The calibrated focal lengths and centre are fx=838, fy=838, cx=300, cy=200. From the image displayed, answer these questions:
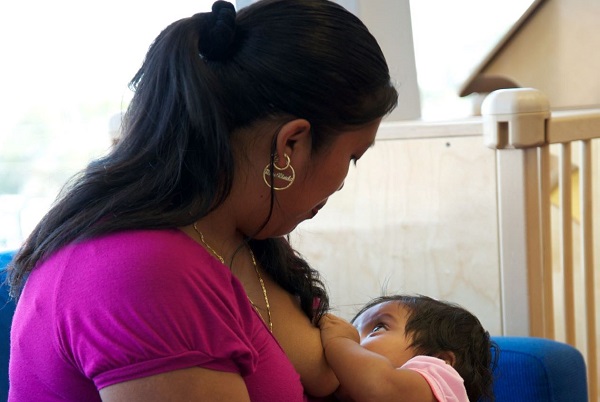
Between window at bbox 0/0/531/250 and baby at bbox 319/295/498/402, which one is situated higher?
window at bbox 0/0/531/250

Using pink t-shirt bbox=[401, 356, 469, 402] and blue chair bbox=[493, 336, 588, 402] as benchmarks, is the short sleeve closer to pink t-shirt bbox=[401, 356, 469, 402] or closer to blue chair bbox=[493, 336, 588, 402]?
pink t-shirt bbox=[401, 356, 469, 402]

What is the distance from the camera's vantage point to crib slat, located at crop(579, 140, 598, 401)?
1632mm

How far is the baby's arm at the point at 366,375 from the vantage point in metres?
1.10

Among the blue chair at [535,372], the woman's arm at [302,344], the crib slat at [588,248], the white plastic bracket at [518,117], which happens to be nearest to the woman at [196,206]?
the woman's arm at [302,344]

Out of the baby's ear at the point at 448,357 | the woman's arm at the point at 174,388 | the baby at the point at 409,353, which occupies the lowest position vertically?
the baby's ear at the point at 448,357

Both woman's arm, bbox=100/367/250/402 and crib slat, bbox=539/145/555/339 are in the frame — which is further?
crib slat, bbox=539/145/555/339

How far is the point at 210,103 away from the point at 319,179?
0.54 ft

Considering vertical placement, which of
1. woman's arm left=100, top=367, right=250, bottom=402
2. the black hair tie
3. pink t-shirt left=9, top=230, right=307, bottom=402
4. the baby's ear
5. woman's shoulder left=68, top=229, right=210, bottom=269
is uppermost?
the black hair tie

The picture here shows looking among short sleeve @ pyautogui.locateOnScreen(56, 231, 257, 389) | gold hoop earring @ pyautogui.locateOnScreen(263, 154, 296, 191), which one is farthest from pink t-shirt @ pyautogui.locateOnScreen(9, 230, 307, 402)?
gold hoop earring @ pyautogui.locateOnScreen(263, 154, 296, 191)

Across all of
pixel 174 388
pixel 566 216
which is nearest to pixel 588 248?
pixel 566 216

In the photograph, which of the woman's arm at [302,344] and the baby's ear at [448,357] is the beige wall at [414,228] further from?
the woman's arm at [302,344]

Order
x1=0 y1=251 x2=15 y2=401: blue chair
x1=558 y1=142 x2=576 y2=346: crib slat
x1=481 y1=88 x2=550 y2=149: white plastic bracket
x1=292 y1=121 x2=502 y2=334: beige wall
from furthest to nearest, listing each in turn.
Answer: x1=292 y1=121 x2=502 y2=334: beige wall
x1=558 y1=142 x2=576 y2=346: crib slat
x1=481 y1=88 x2=550 y2=149: white plastic bracket
x1=0 y1=251 x2=15 y2=401: blue chair

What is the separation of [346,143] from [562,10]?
1693 millimetres

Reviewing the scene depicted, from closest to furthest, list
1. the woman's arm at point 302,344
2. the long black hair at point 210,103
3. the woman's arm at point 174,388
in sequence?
the woman's arm at point 174,388
the long black hair at point 210,103
the woman's arm at point 302,344
